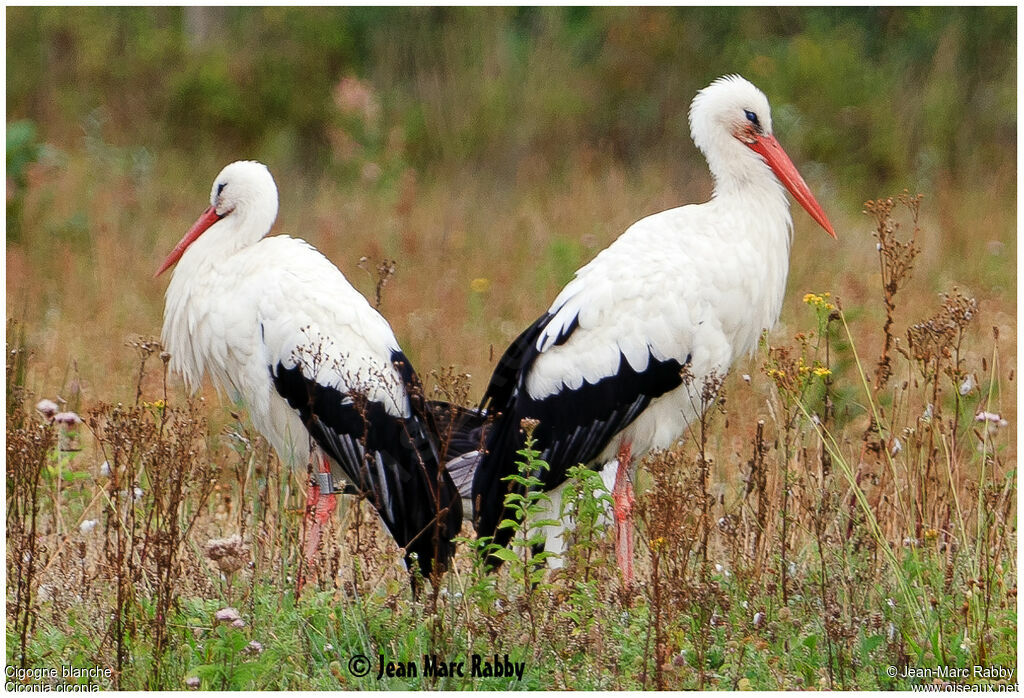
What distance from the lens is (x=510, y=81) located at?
8711mm

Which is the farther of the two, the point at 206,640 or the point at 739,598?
the point at 739,598

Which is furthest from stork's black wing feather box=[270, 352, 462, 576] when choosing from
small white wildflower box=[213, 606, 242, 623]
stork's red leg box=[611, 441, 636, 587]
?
small white wildflower box=[213, 606, 242, 623]

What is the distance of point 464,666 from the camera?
11.2 feet

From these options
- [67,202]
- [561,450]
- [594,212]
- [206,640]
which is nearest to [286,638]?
[206,640]

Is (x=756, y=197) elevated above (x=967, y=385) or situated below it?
above

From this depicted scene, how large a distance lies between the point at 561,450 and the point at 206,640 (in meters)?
1.32

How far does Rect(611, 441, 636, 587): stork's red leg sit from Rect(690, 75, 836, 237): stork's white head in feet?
3.21

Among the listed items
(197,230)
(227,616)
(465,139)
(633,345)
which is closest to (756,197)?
(633,345)

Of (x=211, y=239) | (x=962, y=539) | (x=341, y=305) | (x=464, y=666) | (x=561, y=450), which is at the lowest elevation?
(x=464, y=666)

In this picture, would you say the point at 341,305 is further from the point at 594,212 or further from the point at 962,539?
the point at 594,212

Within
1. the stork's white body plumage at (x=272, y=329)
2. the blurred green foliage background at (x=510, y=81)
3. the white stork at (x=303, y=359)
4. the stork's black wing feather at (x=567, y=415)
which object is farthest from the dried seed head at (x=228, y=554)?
the blurred green foliage background at (x=510, y=81)

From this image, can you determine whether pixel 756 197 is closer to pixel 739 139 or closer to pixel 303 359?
pixel 739 139

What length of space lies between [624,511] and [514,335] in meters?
2.23

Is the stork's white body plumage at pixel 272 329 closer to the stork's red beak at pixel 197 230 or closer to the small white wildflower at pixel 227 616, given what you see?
the stork's red beak at pixel 197 230
